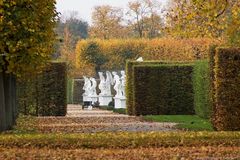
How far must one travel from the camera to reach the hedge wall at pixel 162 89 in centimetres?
3052

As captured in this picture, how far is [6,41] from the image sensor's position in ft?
60.9

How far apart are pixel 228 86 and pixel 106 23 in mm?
67308

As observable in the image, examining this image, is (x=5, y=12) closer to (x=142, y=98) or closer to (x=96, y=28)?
(x=142, y=98)

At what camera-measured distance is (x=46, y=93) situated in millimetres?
→ 30359

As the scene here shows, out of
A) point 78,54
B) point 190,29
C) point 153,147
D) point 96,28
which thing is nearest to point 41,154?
point 153,147

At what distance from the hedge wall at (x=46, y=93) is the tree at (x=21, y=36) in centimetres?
1073

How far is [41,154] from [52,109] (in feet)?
57.6

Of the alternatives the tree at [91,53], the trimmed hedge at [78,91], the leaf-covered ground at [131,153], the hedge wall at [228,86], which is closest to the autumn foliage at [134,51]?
the tree at [91,53]

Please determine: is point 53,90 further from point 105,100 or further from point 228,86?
point 105,100

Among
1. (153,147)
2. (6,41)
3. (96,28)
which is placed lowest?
(153,147)

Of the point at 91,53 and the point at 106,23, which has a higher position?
the point at 106,23

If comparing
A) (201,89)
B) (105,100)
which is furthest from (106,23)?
(201,89)

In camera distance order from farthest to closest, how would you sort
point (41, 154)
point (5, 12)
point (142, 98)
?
point (142, 98), point (5, 12), point (41, 154)

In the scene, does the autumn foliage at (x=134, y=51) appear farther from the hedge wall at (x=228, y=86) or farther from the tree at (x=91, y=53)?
the hedge wall at (x=228, y=86)
